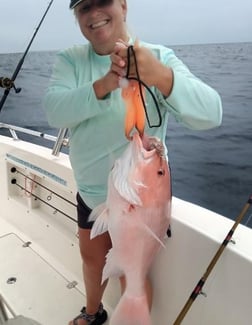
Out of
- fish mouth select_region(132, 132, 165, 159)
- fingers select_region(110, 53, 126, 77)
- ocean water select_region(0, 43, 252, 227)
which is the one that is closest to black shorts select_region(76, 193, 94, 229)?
fish mouth select_region(132, 132, 165, 159)

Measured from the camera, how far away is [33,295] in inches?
91.7

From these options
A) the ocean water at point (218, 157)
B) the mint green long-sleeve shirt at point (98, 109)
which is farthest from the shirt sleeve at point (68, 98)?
the ocean water at point (218, 157)

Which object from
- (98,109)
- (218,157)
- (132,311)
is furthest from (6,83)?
(218,157)

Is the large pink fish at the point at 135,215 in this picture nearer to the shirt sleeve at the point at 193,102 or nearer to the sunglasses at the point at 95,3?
the shirt sleeve at the point at 193,102

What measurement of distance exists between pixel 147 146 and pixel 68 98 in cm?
33

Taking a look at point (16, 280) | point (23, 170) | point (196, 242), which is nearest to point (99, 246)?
point (196, 242)

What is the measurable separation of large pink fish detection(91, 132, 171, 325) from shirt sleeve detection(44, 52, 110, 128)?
7.6 inches

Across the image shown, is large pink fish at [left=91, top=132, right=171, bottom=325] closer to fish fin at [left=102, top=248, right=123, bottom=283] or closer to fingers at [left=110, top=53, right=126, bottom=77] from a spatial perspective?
fish fin at [left=102, top=248, right=123, bottom=283]

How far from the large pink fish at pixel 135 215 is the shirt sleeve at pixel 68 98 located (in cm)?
19

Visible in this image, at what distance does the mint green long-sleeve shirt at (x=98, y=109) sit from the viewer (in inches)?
45.2

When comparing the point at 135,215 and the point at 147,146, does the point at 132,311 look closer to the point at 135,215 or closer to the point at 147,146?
the point at 135,215

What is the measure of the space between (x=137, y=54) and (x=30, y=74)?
1534 cm

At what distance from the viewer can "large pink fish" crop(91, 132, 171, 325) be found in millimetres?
1110

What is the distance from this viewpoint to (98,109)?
3.82ft
